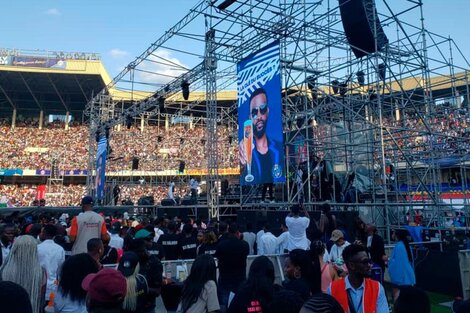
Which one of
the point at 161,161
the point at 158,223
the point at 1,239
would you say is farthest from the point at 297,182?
the point at 161,161

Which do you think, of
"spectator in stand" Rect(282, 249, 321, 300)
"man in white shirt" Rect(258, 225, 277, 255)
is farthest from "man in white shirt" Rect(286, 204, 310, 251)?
"spectator in stand" Rect(282, 249, 321, 300)

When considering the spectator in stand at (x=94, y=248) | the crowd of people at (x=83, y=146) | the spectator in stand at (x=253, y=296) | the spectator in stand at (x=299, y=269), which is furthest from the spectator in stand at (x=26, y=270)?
the crowd of people at (x=83, y=146)

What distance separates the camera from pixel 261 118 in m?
11.5

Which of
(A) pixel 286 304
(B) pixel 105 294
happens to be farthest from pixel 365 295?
(B) pixel 105 294

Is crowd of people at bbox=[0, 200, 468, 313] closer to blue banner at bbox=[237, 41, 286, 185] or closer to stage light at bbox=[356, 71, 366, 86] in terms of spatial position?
blue banner at bbox=[237, 41, 286, 185]

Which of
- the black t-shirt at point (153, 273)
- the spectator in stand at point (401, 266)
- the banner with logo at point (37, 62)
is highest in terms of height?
the banner with logo at point (37, 62)

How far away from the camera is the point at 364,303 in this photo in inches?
104

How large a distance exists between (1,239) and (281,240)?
186 inches

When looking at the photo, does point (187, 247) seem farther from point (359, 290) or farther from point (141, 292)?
point (359, 290)

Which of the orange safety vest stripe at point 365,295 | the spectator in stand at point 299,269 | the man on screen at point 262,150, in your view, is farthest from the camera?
the man on screen at point 262,150

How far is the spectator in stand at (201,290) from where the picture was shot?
304 cm

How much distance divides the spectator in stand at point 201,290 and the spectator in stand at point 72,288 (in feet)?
2.84

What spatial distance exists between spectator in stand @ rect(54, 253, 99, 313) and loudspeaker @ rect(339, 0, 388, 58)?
10.7 m

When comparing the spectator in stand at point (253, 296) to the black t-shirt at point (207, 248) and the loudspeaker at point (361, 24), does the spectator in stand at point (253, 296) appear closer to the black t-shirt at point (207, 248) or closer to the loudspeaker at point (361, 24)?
the black t-shirt at point (207, 248)
